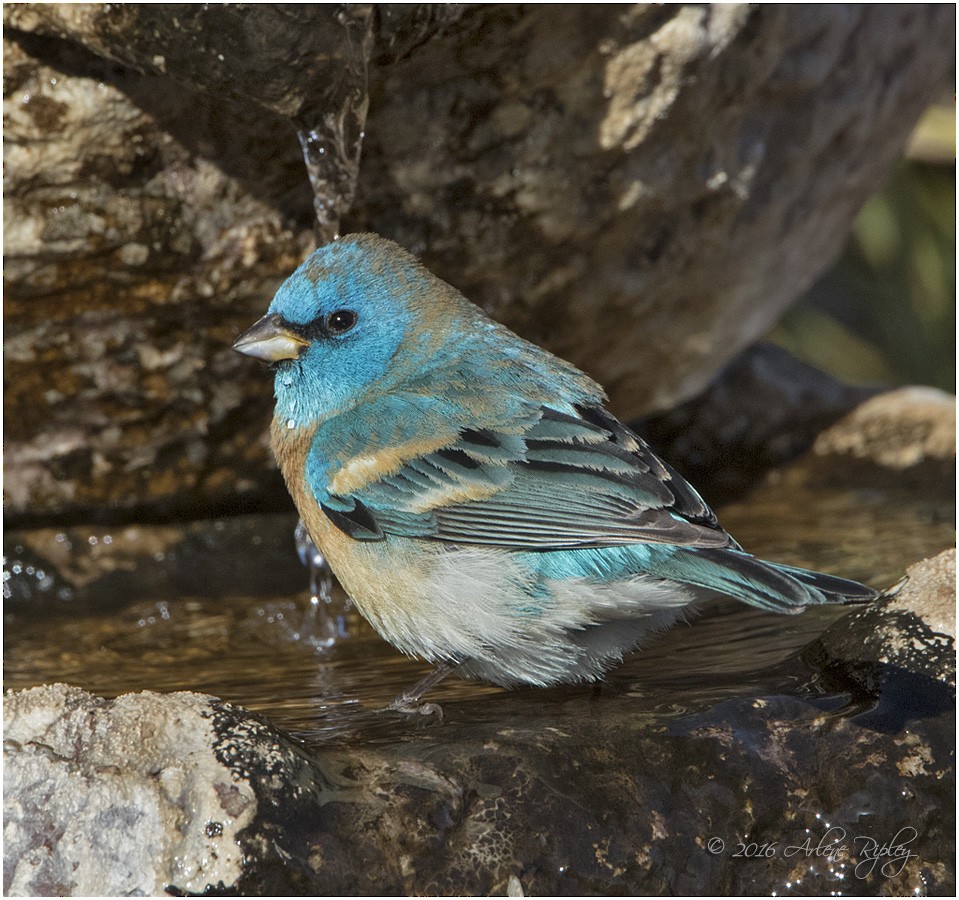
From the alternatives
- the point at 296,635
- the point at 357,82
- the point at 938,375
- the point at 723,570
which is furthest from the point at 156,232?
the point at 938,375

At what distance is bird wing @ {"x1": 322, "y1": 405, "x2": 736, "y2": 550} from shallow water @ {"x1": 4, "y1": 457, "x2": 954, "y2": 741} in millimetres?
419

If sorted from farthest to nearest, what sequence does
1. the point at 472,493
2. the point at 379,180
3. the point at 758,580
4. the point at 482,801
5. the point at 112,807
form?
the point at 379,180 < the point at 472,493 < the point at 758,580 < the point at 482,801 < the point at 112,807

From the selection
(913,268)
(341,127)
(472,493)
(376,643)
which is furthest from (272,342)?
(913,268)

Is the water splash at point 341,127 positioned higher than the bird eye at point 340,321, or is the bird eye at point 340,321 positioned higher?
the water splash at point 341,127

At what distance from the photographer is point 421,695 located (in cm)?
348

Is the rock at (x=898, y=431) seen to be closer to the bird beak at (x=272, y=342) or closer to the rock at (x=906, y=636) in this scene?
the rock at (x=906, y=636)

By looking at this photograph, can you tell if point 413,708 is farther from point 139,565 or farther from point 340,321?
point 139,565

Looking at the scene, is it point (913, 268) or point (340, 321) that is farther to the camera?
point (913, 268)

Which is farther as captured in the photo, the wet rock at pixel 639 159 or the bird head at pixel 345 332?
the wet rock at pixel 639 159

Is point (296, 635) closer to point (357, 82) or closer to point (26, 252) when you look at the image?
point (26, 252)

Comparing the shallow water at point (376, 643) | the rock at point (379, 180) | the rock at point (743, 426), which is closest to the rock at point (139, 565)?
the shallow water at point (376, 643)

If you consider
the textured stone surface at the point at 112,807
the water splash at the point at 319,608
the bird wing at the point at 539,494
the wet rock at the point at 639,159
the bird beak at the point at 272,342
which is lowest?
the water splash at the point at 319,608

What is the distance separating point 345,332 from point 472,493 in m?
0.70

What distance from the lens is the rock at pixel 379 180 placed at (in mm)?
3650
